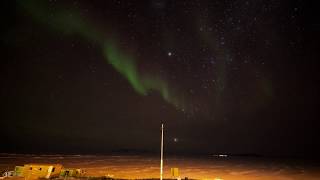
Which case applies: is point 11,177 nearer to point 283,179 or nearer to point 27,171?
point 27,171

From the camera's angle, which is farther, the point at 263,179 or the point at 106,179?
the point at 263,179

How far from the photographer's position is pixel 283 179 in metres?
50.1

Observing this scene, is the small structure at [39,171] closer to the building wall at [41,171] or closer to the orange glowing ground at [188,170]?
the building wall at [41,171]

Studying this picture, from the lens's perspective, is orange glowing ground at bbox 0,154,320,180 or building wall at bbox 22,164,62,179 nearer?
building wall at bbox 22,164,62,179

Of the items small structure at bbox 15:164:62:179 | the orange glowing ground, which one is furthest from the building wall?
the orange glowing ground

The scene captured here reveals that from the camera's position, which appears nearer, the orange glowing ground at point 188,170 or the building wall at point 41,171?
the building wall at point 41,171

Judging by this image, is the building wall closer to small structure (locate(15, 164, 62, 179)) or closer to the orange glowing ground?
small structure (locate(15, 164, 62, 179))

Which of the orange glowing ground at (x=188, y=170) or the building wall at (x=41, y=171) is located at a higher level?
the building wall at (x=41, y=171)

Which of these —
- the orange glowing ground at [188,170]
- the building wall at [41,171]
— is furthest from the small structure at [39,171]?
the orange glowing ground at [188,170]

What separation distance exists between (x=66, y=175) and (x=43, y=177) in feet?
7.64

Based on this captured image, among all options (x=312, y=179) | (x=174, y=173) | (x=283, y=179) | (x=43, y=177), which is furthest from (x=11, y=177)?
(x=312, y=179)

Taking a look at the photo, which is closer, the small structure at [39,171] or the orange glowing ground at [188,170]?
the small structure at [39,171]

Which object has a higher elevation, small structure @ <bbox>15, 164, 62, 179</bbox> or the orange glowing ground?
small structure @ <bbox>15, 164, 62, 179</bbox>

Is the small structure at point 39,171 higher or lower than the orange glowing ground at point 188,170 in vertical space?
higher
